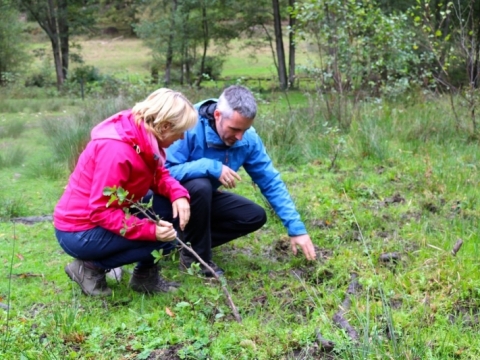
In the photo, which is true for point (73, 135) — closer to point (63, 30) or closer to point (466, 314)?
point (466, 314)

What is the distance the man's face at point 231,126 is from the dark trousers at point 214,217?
280 millimetres

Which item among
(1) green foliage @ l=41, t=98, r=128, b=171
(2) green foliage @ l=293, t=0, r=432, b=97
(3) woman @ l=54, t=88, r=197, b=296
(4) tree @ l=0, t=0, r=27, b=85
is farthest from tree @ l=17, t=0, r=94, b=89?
(3) woman @ l=54, t=88, r=197, b=296

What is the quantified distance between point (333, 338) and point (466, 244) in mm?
1373

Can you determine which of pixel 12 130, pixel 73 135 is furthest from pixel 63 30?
pixel 73 135

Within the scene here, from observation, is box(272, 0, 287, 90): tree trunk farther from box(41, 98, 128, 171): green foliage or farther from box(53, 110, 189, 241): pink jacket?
box(53, 110, 189, 241): pink jacket

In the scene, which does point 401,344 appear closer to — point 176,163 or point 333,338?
point 333,338

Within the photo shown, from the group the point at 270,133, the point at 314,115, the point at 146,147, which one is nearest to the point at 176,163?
the point at 146,147

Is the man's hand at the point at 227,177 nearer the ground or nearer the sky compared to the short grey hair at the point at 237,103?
nearer the ground

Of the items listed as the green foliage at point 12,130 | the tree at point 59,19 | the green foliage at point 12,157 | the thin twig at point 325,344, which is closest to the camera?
the thin twig at point 325,344

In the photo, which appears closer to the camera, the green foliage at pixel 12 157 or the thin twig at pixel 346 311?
the thin twig at pixel 346 311

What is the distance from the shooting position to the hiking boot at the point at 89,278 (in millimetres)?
3154

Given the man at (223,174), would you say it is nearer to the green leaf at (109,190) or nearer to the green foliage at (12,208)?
the green leaf at (109,190)

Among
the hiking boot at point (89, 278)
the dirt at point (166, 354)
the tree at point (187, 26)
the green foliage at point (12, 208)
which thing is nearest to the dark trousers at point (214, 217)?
the hiking boot at point (89, 278)

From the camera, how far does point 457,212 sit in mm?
4195
